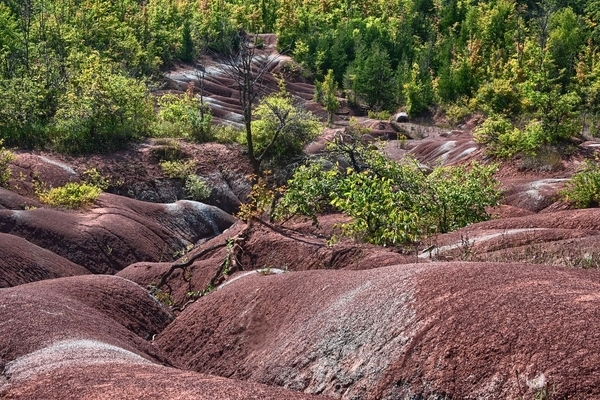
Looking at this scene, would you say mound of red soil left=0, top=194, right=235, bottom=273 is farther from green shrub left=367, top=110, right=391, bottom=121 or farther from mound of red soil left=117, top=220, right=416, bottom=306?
green shrub left=367, top=110, right=391, bottom=121

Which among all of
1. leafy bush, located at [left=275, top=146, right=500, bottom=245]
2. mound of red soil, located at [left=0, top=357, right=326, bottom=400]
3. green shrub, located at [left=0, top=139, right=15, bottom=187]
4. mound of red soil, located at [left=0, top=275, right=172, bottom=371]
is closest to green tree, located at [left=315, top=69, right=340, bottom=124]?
green shrub, located at [left=0, top=139, right=15, bottom=187]

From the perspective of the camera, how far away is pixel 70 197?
2288cm

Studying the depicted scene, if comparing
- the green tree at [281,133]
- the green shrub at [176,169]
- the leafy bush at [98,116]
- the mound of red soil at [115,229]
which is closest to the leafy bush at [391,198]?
the mound of red soil at [115,229]

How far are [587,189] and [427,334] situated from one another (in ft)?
44.5

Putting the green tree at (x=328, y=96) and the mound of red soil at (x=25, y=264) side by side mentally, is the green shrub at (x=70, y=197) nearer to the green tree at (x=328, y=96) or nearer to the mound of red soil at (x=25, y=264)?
the mound of red soil at (x=25, y=264)

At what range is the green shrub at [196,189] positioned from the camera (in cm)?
2914

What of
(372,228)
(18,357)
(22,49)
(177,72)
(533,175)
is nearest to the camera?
(18,357)

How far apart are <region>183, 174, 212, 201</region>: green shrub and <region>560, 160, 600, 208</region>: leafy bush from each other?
14.9 m

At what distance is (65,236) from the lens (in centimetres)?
1989

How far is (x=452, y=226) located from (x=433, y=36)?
235 ft

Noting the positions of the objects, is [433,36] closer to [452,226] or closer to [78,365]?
[452,226]

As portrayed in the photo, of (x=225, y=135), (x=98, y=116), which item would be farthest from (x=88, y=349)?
(x=225, y=135)

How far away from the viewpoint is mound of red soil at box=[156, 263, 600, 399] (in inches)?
217

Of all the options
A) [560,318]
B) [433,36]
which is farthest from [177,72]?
[560,318]
